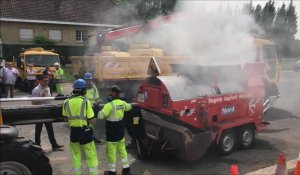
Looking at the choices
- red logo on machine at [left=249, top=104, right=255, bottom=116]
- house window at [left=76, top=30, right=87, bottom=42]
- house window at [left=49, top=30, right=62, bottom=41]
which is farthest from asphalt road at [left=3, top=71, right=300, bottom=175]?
house window at [left=76, top=30, right=87, bottom=42]

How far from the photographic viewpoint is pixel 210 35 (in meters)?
10.1

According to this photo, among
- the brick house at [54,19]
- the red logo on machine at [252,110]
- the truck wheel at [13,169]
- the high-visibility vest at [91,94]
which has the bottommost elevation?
the truck wheel at [13,169]

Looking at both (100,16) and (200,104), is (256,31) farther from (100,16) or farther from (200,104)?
(100,16)

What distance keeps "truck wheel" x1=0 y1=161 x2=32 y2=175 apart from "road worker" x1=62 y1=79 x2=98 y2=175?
0.85 m

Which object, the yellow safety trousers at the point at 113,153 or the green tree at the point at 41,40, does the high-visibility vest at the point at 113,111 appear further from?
the green tree at the point at 41,40

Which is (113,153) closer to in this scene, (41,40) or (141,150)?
(141,150)

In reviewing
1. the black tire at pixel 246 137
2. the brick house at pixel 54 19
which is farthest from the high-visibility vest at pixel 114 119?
the brick house at pixel 54 19

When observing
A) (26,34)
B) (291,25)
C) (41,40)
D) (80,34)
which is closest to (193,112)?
(291,25)

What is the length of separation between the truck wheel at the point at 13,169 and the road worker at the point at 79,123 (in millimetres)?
850

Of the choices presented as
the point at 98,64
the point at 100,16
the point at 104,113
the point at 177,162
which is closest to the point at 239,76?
the point at 177,162

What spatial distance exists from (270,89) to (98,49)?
6304 mm

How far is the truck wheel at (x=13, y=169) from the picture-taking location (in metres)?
4.71

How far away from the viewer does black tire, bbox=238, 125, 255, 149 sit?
7.61 metres

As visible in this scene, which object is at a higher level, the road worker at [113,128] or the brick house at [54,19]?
the brick house at [54,19]
